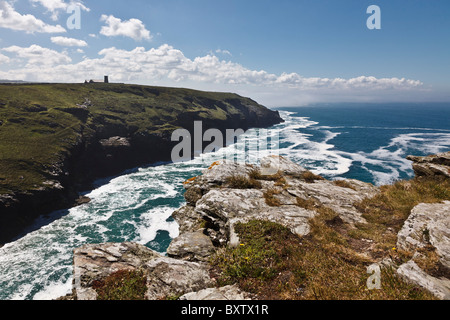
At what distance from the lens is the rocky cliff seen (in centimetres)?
667

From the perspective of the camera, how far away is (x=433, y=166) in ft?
49.8

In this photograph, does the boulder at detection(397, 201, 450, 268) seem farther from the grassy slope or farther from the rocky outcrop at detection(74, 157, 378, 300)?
the grassy slope

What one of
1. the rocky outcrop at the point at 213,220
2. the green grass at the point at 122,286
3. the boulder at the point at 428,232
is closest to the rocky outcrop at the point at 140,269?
the rocky outcrop at the point at 213,220

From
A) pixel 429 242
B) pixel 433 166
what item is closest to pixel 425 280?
pixel 429 242

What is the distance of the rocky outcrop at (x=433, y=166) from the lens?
14.6 meters

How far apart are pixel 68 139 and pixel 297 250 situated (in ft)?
305

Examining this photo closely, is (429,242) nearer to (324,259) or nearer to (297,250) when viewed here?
(324,259)

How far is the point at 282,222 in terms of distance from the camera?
35.0ft

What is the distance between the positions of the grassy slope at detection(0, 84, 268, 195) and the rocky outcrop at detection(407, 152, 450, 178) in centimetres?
7209

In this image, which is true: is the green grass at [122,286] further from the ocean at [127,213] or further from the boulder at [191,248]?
the ocean at [127,213]

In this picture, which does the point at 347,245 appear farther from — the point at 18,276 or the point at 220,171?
the point at 18,276

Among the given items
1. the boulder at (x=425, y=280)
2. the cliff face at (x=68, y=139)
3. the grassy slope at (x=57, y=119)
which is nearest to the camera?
the boulder at (x=425, y=280)

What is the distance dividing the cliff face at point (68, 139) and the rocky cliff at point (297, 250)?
2056 inches
